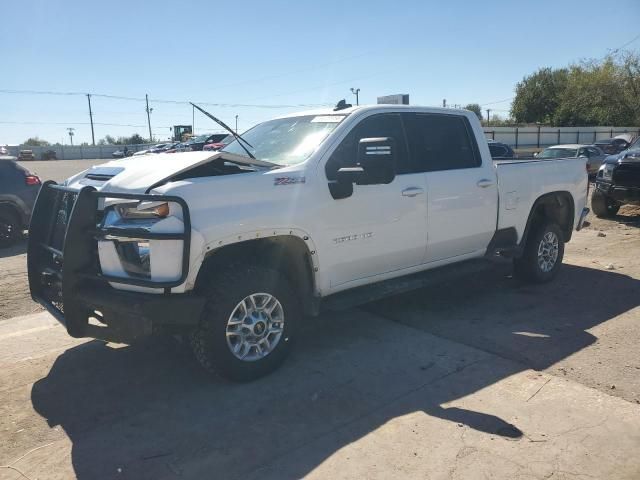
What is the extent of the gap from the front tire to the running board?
45cm

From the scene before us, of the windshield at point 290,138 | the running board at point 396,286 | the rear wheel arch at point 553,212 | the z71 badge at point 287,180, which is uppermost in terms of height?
the windshield at point 290,138

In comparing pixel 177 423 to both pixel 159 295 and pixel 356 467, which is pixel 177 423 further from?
pixel 356 467

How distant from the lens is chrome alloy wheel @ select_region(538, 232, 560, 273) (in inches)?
266

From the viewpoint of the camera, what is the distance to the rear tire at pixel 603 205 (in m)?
11.8

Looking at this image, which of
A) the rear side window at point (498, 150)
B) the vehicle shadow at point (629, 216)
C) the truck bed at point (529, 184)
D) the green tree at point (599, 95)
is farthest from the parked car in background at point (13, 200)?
the green tree at point (599, 95)

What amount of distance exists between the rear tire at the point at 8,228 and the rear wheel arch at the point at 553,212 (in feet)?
27.0

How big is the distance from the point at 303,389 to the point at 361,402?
0.45 meters

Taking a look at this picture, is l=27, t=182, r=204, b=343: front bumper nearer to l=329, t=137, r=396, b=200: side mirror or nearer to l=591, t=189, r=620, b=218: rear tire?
l=329, t=137, r=396, b=200: side mirror

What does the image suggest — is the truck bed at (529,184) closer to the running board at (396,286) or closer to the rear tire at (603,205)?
the running board at (396,286)

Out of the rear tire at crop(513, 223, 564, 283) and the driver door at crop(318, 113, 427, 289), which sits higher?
the driver door at crop(318, 113, 427, 289)

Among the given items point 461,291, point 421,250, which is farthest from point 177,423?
point 461,291

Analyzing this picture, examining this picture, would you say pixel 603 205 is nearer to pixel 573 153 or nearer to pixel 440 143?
pixel 573 153

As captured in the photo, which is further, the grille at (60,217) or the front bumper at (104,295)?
the grille at (60,217)

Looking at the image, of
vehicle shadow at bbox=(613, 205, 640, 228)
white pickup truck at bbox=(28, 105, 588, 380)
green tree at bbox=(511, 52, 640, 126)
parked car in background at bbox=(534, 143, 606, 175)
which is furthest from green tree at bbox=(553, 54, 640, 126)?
white pickup truck at bbox=(28, 105, 588, 380)
